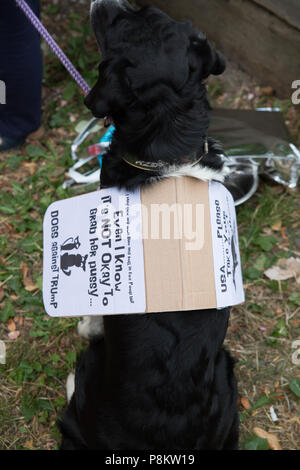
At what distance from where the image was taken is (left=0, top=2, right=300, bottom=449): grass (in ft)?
8.19

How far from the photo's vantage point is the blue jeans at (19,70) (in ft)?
8.90

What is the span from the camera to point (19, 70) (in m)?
2.97

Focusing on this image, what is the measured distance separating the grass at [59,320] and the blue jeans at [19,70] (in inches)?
8.9

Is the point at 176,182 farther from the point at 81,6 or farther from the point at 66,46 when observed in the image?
the point at 81,6

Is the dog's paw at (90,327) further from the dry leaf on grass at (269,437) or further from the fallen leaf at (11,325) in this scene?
the dry leaf on grass at (269,437)

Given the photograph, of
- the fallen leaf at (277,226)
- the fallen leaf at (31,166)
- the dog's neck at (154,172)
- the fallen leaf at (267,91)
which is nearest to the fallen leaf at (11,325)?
the fallen leaf at (31,166)

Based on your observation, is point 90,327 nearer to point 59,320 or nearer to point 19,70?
point 59,320

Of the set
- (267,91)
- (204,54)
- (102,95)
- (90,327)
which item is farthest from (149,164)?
(267,91)

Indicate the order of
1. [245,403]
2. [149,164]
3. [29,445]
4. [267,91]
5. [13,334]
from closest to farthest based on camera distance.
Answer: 1. [149,164]
2. [29,445]
3. [245,403]
4. [13,334]
5. [267,91]

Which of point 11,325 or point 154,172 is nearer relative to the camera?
point 154,172

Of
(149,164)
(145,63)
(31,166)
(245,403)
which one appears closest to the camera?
(145,63)

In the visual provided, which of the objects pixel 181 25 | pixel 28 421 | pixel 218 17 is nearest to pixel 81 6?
pixel 218 17

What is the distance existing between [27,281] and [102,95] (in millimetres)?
1607
